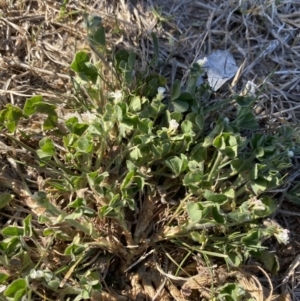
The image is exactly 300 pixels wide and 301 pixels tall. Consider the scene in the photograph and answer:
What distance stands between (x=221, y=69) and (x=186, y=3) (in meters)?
0.29

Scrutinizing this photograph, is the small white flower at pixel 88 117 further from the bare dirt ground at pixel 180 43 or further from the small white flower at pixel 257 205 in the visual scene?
the small white flower at pixel 257 205

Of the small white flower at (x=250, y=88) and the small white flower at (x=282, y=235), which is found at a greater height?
the small white flower at (x=250, y=88)

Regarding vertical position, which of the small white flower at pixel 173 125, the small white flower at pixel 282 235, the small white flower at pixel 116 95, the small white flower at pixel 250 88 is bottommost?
the small white flower at pixel 282 235

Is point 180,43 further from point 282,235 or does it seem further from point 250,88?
point 282,235

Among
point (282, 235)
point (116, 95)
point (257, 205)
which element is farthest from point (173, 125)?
point (282, 235)

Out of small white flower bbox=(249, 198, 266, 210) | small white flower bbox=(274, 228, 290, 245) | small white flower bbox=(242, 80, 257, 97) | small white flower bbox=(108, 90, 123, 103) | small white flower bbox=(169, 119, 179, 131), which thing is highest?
small white flower bbox=(108, 90, 123, 103)

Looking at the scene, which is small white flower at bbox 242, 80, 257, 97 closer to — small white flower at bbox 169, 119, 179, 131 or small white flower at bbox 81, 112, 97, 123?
small white flower at bbox 169, 119, 179, 131

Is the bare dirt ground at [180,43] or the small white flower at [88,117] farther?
the bare dirt ground at [180,43]

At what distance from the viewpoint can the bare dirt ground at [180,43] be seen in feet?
6.44

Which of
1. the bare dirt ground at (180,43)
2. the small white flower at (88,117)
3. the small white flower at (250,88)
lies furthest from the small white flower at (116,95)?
the small white flower at (250,88)

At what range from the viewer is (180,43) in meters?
2.11

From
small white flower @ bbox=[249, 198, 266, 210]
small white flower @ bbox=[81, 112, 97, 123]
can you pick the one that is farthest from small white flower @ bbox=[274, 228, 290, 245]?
small white flower @ bbox=[81, 112, 97, 123]

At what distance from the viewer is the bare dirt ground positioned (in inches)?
77.3

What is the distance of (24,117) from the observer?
1.77 meters
